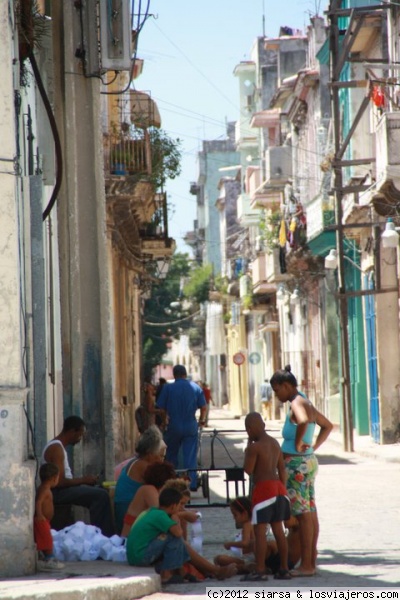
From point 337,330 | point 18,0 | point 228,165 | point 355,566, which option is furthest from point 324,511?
point 228,165

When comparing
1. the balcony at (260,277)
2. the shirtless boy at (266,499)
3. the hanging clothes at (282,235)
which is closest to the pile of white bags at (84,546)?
the shirtless boy at (266,499)

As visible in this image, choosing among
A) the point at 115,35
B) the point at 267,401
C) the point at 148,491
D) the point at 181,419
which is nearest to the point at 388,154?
the point at 181,419

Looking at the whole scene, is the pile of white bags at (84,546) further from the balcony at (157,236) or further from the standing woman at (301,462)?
the balcony at (157,236)

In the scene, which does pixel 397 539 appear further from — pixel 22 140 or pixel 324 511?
pixel 22 140

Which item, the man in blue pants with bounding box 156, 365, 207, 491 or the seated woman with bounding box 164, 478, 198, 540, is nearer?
the seated woman with bounding box 164, 478, 198, 540

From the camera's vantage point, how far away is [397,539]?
1194cm

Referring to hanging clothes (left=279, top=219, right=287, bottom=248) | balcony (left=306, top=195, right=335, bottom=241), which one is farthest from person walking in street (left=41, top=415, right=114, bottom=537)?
hanging clothes (left=279, top=219, right=287, bottom=248)

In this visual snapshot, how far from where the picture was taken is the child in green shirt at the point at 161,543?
9.67 metres

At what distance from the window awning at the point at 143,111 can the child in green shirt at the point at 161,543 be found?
16432mm

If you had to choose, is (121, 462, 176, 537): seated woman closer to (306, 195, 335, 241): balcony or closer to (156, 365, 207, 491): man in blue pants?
(156, 365, 207, 491): man in blue pants

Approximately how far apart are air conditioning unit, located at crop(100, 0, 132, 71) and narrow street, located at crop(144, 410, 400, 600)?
4.35 metres

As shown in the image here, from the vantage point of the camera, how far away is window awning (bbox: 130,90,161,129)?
26109mm

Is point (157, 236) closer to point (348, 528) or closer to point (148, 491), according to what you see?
point (348, 528)

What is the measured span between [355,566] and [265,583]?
108 centimetres
